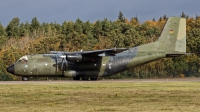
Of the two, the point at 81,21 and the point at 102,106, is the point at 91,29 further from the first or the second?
the point at 102,106

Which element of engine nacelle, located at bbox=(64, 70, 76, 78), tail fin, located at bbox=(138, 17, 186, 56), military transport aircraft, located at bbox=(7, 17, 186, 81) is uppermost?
tail fin, located at bbox=(138, 17, 186, 56)

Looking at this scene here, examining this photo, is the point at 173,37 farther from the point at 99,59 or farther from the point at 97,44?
the point at 97,44

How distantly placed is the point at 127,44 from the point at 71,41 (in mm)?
13552

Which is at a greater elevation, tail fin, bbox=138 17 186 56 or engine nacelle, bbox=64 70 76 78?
tail fin, bbox=138 17 186 56

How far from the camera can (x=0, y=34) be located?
3602 inches

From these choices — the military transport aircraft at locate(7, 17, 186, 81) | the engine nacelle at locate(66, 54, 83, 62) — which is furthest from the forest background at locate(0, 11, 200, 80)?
the engine nacelle at locate(66, 54, 83, 62)

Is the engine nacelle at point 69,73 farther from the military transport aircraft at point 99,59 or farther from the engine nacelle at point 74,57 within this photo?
the engine nacelle at point 74,57

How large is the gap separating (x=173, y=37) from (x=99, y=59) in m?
7.34

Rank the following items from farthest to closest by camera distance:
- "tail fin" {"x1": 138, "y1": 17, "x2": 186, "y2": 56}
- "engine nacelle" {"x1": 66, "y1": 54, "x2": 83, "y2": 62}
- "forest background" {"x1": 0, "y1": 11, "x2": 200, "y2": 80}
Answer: "forest background" {"x1": 0, "y1": 11, "x2": 200, "y2": 80} → "tail fin" {"x1": 138, "y1": 17, "x2": 186, "y2": 56} → "engine nacelle" {"x1": 66, "y1": 54, "x2": 83, "y2": 62}

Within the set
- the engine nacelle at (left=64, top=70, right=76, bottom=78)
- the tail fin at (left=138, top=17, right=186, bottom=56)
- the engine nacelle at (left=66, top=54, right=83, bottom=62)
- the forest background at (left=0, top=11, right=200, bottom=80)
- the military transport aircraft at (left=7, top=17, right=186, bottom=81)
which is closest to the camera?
the engine nacelle at (left=66, top=54, right=83, bottom=62)

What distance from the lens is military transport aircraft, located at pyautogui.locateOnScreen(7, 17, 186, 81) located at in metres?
37.0

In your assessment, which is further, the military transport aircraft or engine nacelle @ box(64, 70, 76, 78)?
engine nacelle @ box(64, 70, 76, 78)

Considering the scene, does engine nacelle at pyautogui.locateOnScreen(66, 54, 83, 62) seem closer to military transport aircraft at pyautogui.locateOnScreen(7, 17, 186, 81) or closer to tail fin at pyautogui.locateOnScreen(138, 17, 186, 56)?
military transport aircraft at pyautogui.locateOnScreen(7, 17, 186, 81)

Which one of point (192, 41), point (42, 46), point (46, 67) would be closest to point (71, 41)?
point (42, 46)
